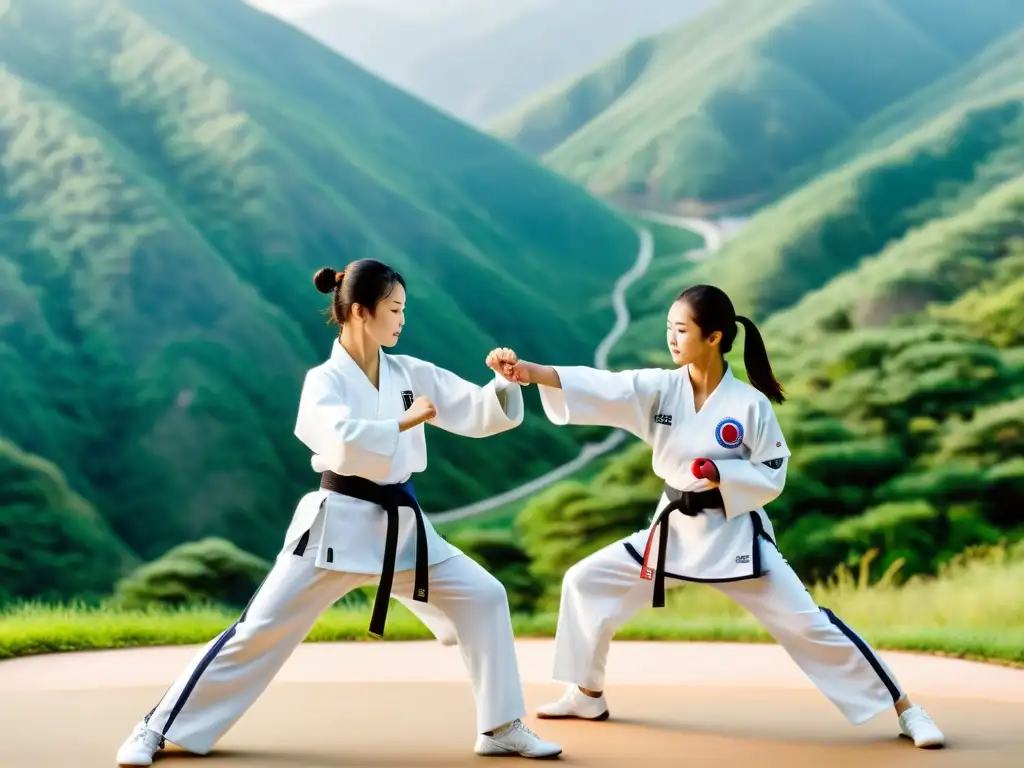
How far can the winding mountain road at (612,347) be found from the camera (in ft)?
38.4

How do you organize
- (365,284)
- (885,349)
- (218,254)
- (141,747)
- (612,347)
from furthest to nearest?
(612,347) < (218,254) < (885,349) < (365,284) < (141,747)

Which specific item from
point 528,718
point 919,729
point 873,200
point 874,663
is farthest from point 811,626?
point 873,200

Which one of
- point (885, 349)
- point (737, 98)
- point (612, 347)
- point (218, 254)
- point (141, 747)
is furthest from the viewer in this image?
→ point (737, 98)

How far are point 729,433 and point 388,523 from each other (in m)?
1.15

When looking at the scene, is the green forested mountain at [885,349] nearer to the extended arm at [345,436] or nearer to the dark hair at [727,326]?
the dark hair at [727,326]

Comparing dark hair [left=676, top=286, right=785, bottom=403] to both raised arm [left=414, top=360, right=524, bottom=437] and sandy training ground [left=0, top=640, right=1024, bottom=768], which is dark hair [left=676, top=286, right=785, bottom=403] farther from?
sandy training ground [left=0, top=640, right=1024, bottom=768]

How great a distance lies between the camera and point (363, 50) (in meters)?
17.1

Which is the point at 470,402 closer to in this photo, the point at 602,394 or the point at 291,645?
the point at 602,394

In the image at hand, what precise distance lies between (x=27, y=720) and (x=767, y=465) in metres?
2.71

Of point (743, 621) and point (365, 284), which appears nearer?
point (365, 284)

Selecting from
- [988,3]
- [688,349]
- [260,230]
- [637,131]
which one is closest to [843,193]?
[637,131]

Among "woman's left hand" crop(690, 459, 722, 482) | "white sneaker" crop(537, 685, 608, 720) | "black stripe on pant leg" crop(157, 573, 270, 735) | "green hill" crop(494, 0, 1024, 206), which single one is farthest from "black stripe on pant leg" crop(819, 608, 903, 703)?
"green hill" crop(494, 0, 1024, 206)

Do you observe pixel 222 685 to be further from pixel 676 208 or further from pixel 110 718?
pixel 676 208

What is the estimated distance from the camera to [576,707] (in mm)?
4305
